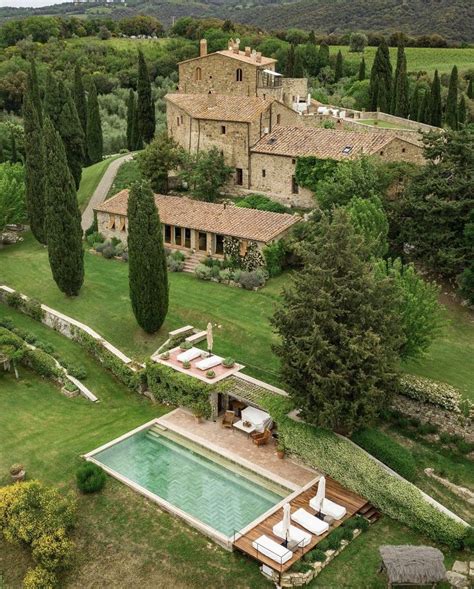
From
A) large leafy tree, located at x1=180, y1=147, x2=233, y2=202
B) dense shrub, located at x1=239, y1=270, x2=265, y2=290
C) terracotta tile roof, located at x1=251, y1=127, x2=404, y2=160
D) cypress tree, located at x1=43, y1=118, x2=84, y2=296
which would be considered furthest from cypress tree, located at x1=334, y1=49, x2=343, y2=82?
cypress tree, located at x1=43, y1=118, x2=84, y2=296

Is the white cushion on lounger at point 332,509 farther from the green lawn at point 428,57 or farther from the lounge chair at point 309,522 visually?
the green lawn at point 428,57

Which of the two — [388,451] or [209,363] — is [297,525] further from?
[209,363]

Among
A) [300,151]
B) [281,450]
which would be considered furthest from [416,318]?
[300,151]

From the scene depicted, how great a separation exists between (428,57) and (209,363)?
90663mm

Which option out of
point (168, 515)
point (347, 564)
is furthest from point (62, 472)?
point (347, 564)

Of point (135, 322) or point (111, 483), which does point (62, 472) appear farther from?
point (135, 322)

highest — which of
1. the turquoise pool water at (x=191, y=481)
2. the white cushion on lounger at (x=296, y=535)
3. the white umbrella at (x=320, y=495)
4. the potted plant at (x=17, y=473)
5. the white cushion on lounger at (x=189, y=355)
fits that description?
the white cushion on lounger at (x=189, y=355)

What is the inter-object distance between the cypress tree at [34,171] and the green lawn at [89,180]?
772cm

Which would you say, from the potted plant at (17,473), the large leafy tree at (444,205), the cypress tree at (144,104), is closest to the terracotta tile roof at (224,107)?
the cypress tree at (144,104)

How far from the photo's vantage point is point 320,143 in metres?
42.5

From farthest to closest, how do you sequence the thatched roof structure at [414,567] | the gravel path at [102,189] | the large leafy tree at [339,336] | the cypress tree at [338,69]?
the cypress tree at [338,69] < the gravel path at [102,189] < the large leafy tree at [339,336] < the thatched roof structure at [414,567]

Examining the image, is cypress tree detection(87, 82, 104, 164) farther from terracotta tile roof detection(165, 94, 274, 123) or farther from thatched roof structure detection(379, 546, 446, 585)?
thatched roof structure detection(379, 546, 446, 585)

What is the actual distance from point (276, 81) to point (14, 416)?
4015 centimetres

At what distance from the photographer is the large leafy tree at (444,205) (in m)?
31.7
